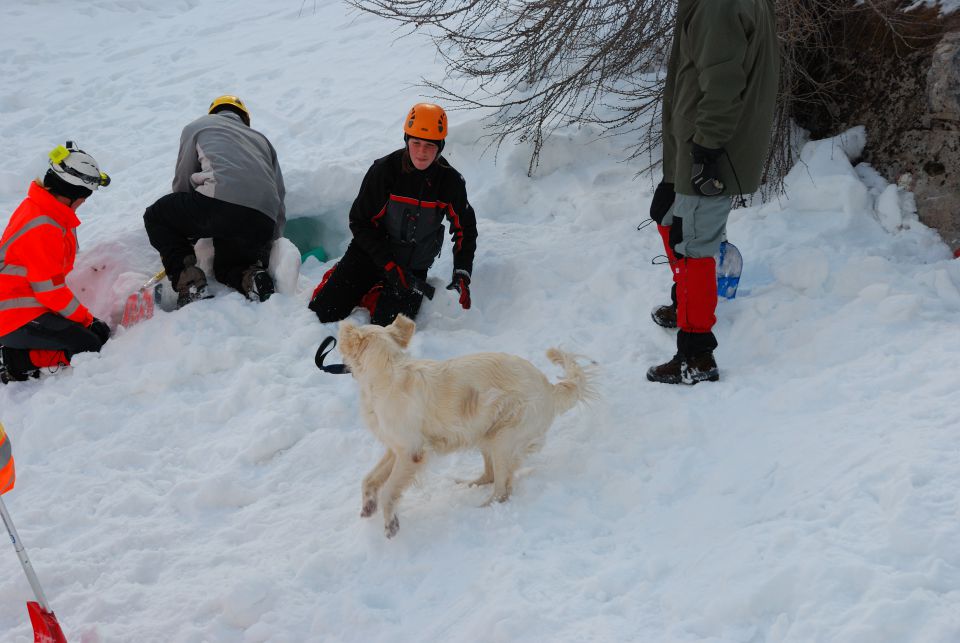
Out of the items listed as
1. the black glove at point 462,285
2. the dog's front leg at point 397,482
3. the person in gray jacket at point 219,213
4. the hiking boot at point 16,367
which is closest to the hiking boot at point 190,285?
the person in gray jacket at point 219,213

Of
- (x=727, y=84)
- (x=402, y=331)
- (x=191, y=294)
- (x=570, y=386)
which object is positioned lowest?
(x=191, y=294)

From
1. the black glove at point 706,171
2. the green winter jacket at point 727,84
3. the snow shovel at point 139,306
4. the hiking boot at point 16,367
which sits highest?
the green winter jacket at point 727,84

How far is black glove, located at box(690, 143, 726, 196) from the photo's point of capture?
3648mm

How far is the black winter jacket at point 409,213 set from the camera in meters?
5.09

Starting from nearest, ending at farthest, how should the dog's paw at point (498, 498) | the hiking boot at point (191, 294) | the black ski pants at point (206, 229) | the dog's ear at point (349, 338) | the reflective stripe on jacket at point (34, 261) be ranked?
the dog's ear at point (349, 338)
the dog's paw at point (498, 498)
the reflective stripe on jacket at point (34, 261)
the hiking boot at point (191, 294)
the black ski pants at point (206, 229)

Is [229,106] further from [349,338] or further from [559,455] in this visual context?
[559,455]

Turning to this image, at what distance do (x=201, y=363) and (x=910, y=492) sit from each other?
13.3 feet

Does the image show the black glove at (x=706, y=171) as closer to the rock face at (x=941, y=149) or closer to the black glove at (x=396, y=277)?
the rock face at (x=941, y=149)

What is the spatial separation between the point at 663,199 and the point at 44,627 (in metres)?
3.83

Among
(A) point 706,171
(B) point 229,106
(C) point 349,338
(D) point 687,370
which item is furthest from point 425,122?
(B) point 229,106

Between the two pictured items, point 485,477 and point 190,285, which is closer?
point 485,477

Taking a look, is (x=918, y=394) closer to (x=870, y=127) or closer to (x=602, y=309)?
(x=602, y=309)

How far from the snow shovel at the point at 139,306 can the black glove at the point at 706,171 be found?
13.1 feet

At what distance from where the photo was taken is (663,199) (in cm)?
442
